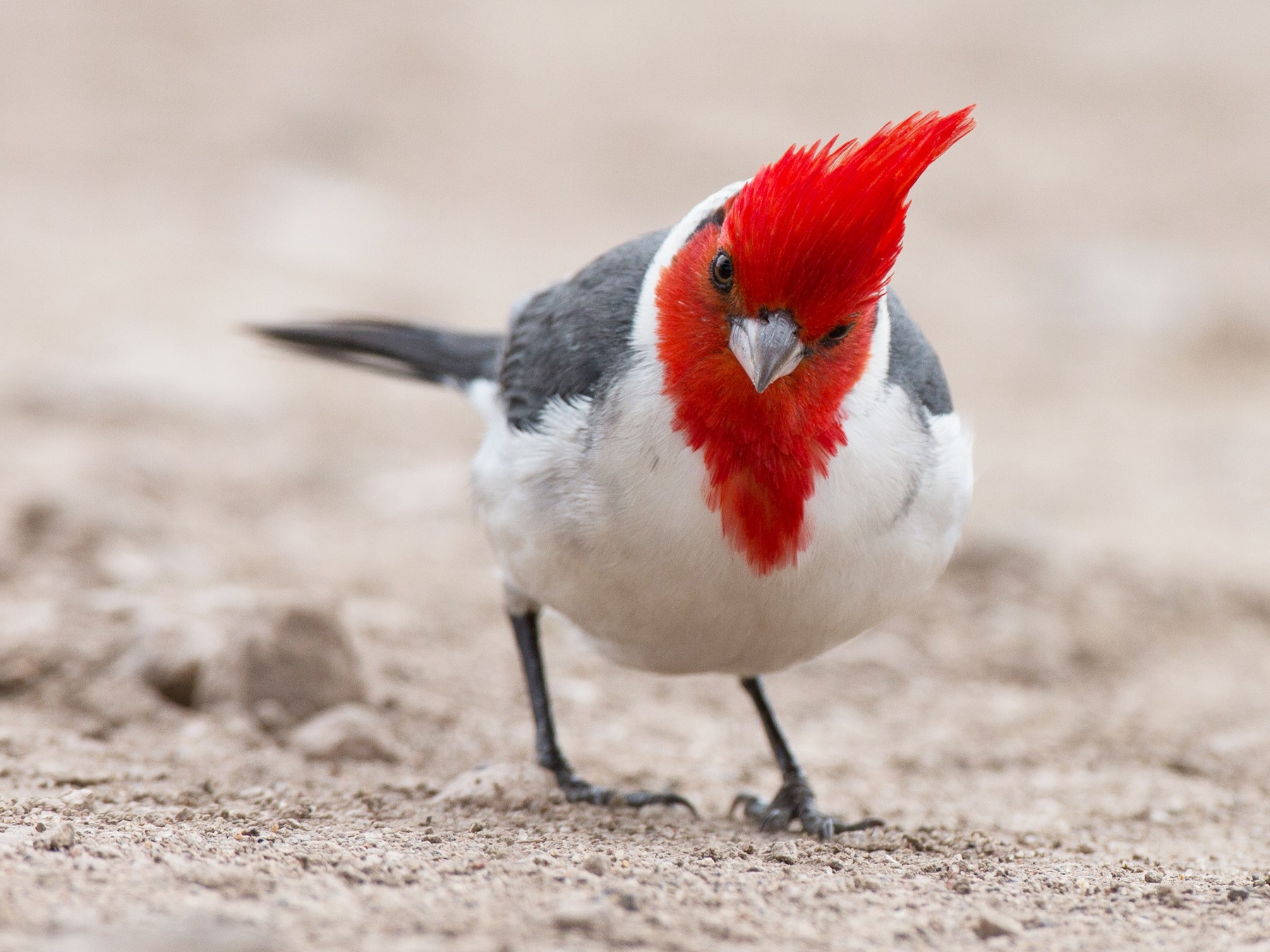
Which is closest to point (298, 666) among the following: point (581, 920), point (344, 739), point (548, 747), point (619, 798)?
point (344, 739)

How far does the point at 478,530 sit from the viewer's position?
5535 mm

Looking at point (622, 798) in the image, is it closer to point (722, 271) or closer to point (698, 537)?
point (698, 537)

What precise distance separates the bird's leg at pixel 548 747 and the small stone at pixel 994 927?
1142 mm

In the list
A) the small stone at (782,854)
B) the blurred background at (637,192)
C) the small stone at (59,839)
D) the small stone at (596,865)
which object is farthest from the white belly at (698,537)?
the blurred background at (637,192)

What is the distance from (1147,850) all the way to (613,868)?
138 cm

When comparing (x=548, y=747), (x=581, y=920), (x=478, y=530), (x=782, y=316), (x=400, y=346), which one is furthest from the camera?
(x=478, y=530)

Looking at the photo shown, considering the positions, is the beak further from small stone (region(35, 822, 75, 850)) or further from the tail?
the tail

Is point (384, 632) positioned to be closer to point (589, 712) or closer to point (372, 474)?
point (589, 712)

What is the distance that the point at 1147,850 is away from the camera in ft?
11.2

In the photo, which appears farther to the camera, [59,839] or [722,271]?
[722,271]

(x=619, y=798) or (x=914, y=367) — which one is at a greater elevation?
(x=914, y=367)

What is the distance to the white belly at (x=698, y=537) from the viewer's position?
2.99 meters

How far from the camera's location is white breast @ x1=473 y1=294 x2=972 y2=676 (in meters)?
2.99

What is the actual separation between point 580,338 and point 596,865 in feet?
3.87
